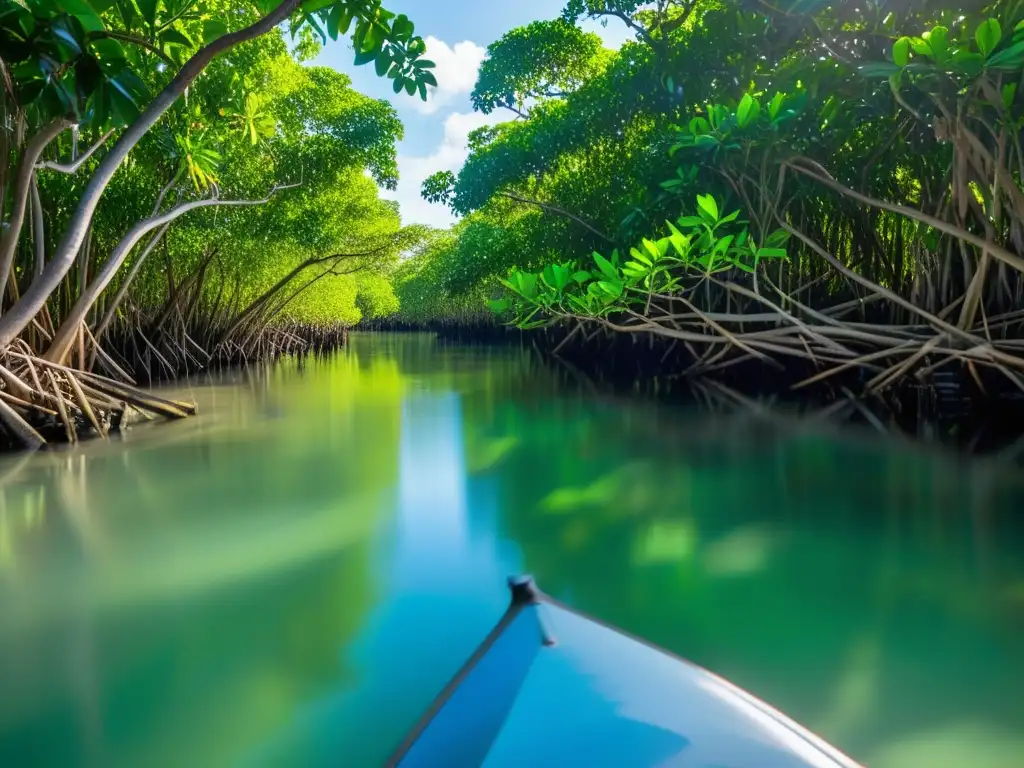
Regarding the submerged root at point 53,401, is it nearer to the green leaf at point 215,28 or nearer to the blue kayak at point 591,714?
the green leaf at point 215,28

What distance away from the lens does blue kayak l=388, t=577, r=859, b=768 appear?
0.80 metres

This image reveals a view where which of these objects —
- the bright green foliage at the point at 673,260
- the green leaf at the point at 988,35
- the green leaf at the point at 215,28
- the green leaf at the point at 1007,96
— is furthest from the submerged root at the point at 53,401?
the green leaf at the point at 1007,96

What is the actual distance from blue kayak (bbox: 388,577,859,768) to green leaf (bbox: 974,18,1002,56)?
314 cm

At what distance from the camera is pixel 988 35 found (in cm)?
288

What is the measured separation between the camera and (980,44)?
2.91 metres

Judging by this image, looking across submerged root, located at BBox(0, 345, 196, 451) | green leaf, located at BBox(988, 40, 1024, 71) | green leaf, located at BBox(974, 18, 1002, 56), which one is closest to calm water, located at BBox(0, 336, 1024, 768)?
submerged root, located at BBox(0, 345, 196, 451)

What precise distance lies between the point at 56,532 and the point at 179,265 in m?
9.62

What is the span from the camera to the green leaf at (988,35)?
9.30 feet

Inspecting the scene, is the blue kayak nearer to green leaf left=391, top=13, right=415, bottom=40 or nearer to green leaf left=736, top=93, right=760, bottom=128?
green leaf left=391, top=13, right=415, bottom=40

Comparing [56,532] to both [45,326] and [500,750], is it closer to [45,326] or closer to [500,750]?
[500,750]

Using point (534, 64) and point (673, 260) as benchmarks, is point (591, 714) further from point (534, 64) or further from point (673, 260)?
point (534, 64)

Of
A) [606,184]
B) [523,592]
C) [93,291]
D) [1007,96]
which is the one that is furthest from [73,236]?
[606,184]

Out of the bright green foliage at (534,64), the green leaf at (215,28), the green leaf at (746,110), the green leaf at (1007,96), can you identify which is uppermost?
the bright green foliage at (534,64)

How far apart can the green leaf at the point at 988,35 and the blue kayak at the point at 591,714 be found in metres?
3.14
